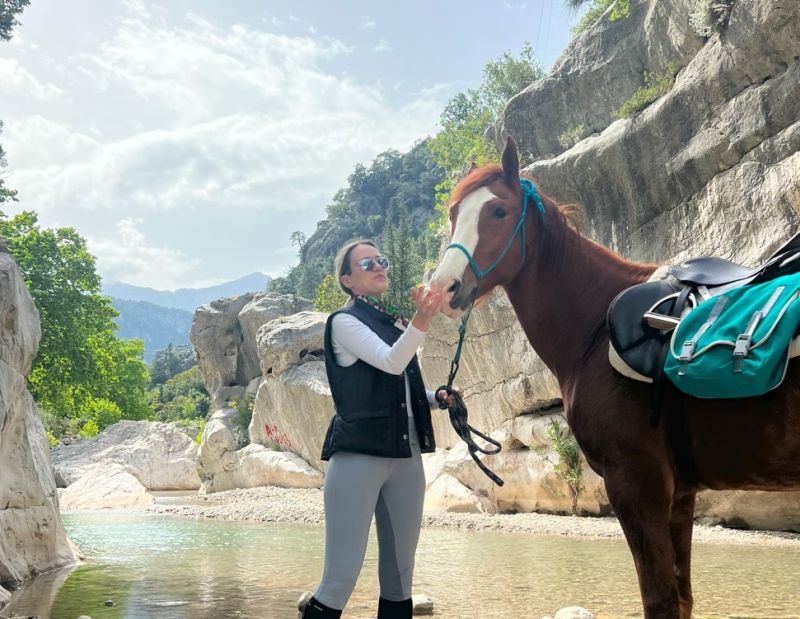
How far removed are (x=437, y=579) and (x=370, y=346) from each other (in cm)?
445

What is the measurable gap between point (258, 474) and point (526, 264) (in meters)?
21.2

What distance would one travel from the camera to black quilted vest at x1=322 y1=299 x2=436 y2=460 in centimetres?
256

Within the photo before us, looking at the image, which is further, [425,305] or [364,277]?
[364,277]

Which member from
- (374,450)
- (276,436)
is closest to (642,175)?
(374,450)

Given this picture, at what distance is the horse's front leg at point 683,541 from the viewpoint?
246cm

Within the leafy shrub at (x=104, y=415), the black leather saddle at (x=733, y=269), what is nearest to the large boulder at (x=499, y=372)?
the black leather saddle at (x=733, y=269)

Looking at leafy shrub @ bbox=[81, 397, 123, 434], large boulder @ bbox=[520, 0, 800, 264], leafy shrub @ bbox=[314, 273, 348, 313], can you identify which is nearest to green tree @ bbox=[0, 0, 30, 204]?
large boulder @ bbox=[520, 0, 800, 264]

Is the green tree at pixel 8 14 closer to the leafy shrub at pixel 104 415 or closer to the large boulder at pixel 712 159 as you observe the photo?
the large boulder at pixel 712 159

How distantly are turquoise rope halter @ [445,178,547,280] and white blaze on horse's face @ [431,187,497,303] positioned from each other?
20 mm

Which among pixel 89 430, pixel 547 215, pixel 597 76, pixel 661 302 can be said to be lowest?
pixel 661 302

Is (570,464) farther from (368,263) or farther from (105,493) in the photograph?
(105,493)

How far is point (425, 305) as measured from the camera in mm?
2539

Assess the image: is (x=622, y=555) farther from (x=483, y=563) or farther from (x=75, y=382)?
(x=75, y=382)

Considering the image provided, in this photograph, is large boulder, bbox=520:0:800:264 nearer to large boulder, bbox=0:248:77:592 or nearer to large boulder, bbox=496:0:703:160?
large boulder, bbox=496:0:703:160
